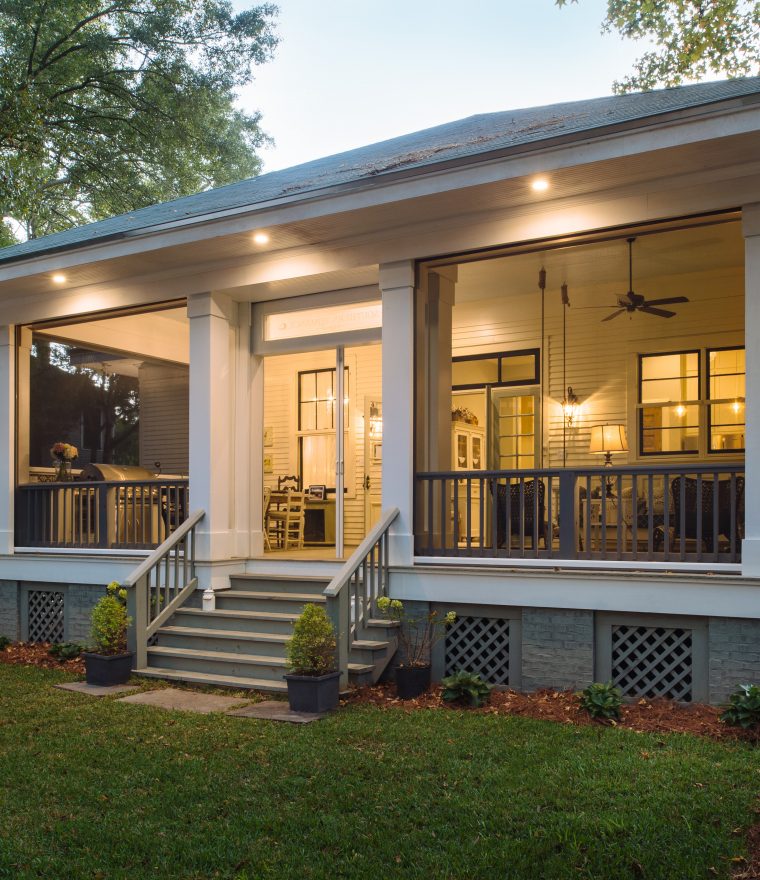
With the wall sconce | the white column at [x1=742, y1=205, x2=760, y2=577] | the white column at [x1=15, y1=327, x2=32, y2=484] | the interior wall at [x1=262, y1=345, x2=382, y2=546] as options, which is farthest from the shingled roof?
the wall sconce

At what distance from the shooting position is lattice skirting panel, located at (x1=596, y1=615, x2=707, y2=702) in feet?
20.5

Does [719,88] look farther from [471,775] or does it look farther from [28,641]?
[28,641]

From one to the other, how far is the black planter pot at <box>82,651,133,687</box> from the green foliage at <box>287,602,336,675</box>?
6.00ft

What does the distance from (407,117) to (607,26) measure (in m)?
40.7

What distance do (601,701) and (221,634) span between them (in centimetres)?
332

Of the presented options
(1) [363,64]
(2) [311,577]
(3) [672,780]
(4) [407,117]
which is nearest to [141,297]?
(2) [311,577]

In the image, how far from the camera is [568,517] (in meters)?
6.81

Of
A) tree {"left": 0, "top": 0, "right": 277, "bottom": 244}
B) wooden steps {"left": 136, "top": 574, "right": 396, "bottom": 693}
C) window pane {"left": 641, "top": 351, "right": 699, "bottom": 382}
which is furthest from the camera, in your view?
tree {"left": 0, "top": 0, "right": 277, "bottom": 244}

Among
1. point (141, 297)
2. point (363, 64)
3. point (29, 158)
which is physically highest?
point (363, 64)

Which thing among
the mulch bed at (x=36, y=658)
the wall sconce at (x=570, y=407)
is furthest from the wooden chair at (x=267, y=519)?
the wall sconce at (x=570, y=407)

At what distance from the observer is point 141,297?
9.17m

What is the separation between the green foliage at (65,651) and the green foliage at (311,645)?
305 cm

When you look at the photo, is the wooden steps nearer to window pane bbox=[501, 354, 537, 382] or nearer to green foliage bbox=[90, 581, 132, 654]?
green foliage bbox=[90, 581, 132, 654]

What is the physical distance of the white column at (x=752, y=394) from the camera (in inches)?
239
